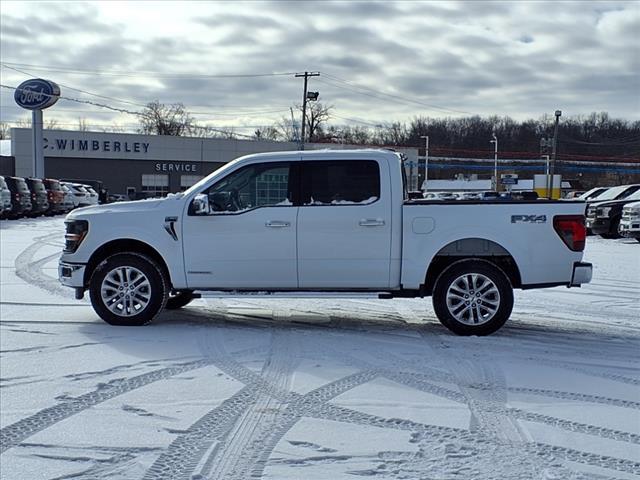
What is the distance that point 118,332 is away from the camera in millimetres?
7668

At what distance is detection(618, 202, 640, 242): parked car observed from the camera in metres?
20.1

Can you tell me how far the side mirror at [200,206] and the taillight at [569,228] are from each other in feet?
12.3

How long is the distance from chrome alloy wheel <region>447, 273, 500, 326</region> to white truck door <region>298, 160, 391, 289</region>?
742 mm

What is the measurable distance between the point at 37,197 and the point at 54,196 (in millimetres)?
3275

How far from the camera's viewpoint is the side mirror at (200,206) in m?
7.96

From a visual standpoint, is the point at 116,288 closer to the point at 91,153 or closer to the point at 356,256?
the point at 356,256

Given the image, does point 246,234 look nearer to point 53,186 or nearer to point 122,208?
point 122,208

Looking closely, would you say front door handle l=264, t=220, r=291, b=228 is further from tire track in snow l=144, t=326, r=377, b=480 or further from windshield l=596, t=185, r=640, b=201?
windshield l=596, t=185, r=640, b=201

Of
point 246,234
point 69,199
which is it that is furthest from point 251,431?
point 69,199

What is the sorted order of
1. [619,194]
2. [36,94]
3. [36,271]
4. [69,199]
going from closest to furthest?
[36,271]
[619,194]
[69,199]
[36,94]

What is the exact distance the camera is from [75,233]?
8.23 m

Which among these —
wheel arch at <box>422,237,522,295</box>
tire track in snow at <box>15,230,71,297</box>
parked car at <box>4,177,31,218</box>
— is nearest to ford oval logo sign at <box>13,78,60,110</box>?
parked car at <box>4,177,31,218</box>

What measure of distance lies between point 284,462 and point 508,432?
1.49 m

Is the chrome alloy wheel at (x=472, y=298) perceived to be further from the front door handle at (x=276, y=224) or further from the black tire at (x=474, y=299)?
the front door handle at (x=276, y=224)
